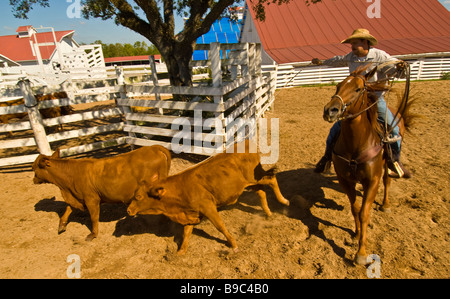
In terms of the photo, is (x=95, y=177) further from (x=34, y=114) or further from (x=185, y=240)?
(x=34, y=114)

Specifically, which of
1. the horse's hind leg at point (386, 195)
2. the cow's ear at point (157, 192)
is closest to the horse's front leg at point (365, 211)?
the horse's hind leg at point (386, 195)

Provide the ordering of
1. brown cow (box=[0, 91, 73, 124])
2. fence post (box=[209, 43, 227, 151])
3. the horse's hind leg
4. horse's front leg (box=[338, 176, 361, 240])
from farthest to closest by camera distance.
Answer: brown cow (box=[0, 91, 73, 124]) → fence post (box=[209, 43, 227, 151]) → the horse's hind leg → horse's front leg (box=[338, 176, 361, 240])

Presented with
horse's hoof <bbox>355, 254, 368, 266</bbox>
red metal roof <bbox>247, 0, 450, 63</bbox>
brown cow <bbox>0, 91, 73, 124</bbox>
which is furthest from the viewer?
red metal roof <bbox>247, 0, 450, 63</bbox>

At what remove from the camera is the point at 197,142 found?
638 centimetres

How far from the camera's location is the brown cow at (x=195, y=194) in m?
3.65

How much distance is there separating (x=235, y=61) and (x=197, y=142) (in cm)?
300

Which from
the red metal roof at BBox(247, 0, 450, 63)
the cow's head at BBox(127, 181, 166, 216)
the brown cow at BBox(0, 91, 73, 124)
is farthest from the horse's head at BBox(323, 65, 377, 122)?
the red metal roof at BBox(247, 0, 450, 63)

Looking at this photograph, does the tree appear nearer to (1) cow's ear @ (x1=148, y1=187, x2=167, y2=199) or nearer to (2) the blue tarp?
(1) cow's ear @ (x1=148, y1=187, x2=167, y2=199)

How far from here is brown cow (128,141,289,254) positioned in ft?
12.0

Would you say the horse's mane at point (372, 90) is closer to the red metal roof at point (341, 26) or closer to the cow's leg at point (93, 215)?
the cow's leg at point (93, 215)

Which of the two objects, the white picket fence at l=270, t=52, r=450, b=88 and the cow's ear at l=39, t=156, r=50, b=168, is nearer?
the cow's ear at l=39, t=156, r=50, b=168

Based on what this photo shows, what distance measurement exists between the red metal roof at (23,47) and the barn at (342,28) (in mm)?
25958
